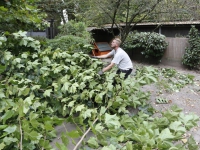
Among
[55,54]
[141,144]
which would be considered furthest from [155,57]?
[141,144]

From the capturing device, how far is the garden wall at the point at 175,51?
849 cm

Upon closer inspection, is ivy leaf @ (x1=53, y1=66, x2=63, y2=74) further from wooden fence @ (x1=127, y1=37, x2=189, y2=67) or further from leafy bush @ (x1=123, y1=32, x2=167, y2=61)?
wooden fence @ (x1=127, y1=37, x2=189, y2=67)

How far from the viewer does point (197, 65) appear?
26.0ft

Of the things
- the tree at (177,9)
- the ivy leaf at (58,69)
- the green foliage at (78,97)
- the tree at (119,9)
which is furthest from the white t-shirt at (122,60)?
the tree at (177,9)

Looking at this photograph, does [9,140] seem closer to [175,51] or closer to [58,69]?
[58,69]

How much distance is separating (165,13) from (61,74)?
5946 millimetres

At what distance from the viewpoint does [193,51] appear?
784 cm

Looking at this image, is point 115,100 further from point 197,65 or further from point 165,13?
point 197,65

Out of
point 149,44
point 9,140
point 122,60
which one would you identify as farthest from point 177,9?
point 9,140

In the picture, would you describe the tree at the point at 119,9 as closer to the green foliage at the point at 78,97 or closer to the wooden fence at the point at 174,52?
the wooden fence at the point at 174,52

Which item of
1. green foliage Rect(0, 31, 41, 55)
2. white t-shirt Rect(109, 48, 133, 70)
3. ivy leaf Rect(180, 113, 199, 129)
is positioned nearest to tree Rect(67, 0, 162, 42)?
white t-shirt Rect(109, 48, 133, 70)

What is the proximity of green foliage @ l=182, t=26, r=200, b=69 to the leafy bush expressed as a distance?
1124 millimetres

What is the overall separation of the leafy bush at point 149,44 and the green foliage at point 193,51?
1.12m

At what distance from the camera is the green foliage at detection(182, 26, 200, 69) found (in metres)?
7.79
